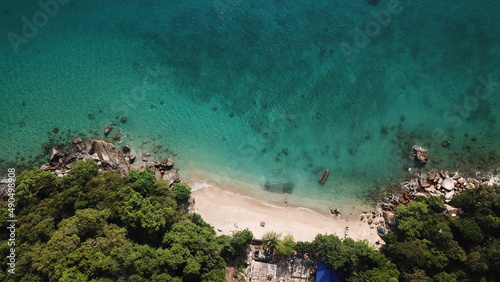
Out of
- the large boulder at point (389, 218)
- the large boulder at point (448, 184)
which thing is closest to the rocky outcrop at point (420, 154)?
the large boulder at point (448, 184)

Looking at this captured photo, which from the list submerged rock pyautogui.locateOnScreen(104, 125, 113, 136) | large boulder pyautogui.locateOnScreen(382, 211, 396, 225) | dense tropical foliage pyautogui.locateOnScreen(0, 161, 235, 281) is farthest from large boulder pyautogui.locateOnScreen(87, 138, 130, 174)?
large boulder pyautogui.locateOnScreen(382, 211, 396, 225)

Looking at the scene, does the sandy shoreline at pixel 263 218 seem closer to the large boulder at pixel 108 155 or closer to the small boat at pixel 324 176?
the small boat at pixel 324 176

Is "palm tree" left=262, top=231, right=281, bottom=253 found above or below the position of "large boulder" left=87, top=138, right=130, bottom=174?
below

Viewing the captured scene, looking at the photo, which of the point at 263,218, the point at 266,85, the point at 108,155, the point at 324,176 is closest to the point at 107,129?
the point at 108,155

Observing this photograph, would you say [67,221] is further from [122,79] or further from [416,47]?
[416,47]

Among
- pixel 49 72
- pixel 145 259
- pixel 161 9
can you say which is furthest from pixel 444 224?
pixel 49 72

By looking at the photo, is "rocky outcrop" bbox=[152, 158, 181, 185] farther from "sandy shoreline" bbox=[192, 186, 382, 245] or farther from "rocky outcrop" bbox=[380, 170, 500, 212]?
"rocky outcrop" bbox=[380, 170, 500, 212]

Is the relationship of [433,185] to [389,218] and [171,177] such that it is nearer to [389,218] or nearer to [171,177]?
[389,218]
